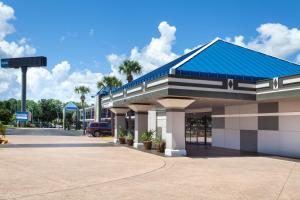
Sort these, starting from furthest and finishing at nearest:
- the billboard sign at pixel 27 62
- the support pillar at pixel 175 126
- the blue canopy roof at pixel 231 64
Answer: the billboard sign at pixel 27 62
the blue canopy roof at pixel 231 64
the support pillar at pixel 175 126

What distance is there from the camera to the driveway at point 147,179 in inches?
438

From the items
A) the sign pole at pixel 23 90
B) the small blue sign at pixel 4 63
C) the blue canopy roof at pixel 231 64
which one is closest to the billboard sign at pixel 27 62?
the small blue sign at pixel 4 63

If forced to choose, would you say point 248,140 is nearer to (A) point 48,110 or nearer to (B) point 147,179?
(B) point 147,179

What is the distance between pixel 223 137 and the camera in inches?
1204

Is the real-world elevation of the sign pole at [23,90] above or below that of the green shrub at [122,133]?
above

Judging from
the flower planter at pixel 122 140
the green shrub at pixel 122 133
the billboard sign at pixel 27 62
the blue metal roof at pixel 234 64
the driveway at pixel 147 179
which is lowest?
the driveway at pixel 147 179

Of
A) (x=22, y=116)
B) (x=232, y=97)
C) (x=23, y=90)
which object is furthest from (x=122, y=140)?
(x=23, y=90)

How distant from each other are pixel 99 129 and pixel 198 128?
19.0 m

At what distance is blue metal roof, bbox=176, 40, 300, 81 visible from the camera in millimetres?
23688

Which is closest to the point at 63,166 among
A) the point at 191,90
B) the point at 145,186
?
the point at 145,186

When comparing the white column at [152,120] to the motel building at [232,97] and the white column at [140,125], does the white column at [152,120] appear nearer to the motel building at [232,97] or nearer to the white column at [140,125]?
the motel building at [232,97]

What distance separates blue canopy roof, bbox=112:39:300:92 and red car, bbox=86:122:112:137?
24.2 metres

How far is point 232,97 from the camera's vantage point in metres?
23.4

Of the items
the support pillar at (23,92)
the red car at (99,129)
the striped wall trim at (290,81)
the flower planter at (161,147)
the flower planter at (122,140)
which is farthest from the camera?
the support pillar at (23,92)
